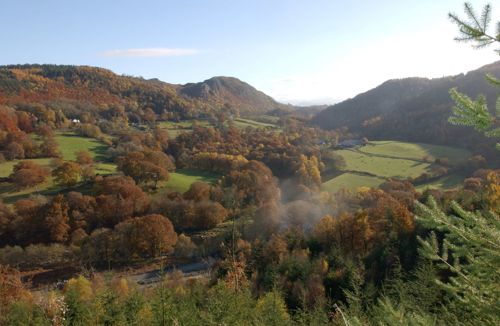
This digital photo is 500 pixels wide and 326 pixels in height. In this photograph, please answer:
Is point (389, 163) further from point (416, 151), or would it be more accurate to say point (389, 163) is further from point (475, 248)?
point (475, 248)

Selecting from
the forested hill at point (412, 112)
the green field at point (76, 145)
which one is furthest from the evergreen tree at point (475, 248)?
the green field at point (76, 145)

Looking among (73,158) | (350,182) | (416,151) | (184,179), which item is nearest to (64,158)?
(73,158)

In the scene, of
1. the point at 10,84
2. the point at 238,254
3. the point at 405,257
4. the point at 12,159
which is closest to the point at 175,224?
the point at 238,254

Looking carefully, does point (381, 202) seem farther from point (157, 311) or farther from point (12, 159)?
point (12, 159)

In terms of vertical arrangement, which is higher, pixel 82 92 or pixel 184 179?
pixel 82 92

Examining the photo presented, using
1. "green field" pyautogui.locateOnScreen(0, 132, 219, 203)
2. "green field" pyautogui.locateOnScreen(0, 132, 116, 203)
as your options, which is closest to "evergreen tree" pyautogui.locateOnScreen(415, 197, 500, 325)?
"green field" pyautogui.locateOnScreen(0, 132, 219, 203)

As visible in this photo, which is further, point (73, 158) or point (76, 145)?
point (76, 145)
